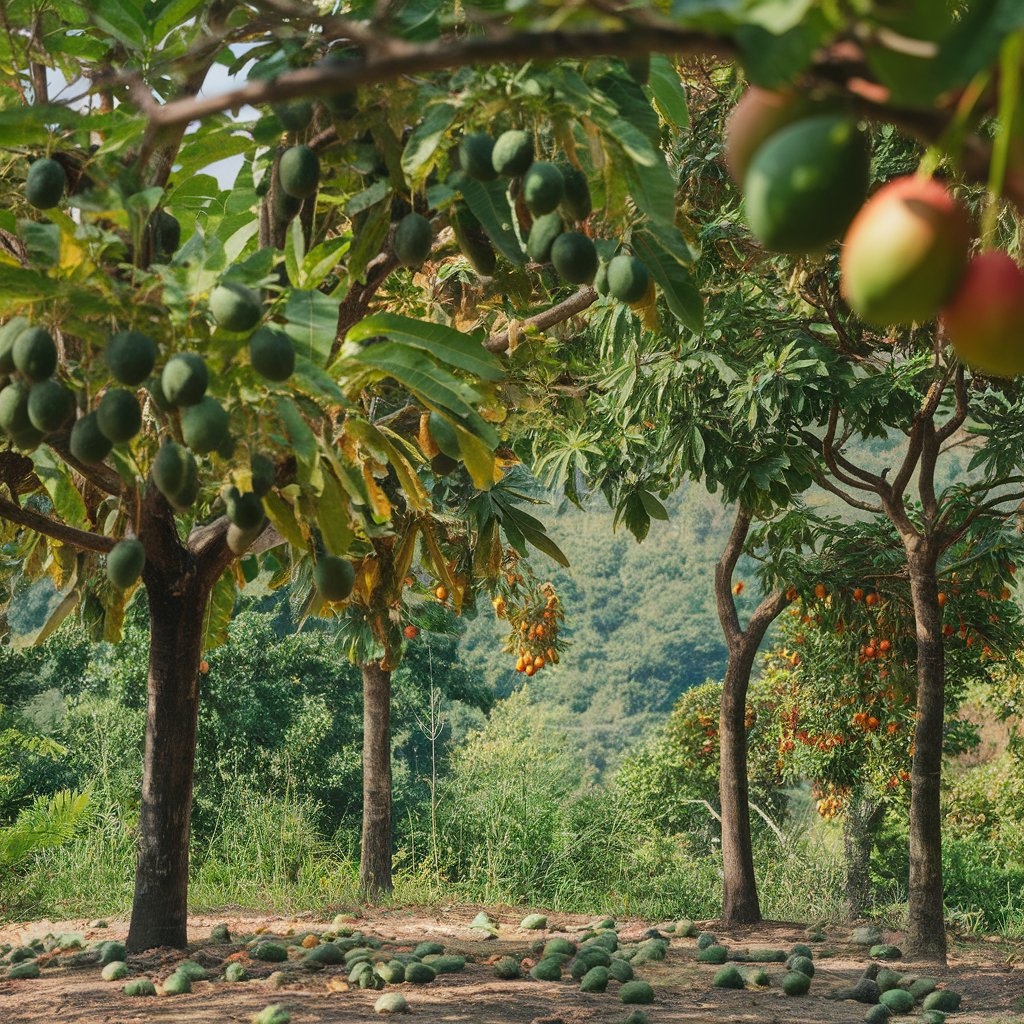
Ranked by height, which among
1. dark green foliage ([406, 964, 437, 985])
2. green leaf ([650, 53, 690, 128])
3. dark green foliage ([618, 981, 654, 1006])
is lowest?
dark green foliage ([618, 981, 654, 1006])

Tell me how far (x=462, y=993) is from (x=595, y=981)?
0.50m

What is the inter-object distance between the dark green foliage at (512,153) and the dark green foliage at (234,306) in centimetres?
41

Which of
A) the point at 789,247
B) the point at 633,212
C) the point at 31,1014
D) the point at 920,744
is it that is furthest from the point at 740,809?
the point at 789,247

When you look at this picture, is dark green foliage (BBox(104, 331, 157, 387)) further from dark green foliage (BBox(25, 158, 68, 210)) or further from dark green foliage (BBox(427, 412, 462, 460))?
dark green foliage (BBox(427, 412, 462, 460))

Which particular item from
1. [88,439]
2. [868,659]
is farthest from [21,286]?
→ [868,659]

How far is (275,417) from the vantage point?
2.03 metres

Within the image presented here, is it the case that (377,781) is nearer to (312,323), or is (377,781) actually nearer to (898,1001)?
(898,1001)

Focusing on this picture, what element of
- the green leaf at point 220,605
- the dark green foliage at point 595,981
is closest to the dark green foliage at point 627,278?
the green leaf at point 220,605

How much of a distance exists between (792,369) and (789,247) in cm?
459

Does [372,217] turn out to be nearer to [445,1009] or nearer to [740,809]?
[445,1009]

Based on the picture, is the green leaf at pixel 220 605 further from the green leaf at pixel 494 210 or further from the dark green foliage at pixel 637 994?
the green leaf at pixel 494 210

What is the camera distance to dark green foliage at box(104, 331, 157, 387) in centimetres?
161

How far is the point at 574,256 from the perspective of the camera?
1.74 metres

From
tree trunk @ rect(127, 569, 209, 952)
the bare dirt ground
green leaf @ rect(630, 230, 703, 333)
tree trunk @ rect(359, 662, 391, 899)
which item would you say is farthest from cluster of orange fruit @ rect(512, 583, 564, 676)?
green leaf @ rect(630, 230, 703, 333)
